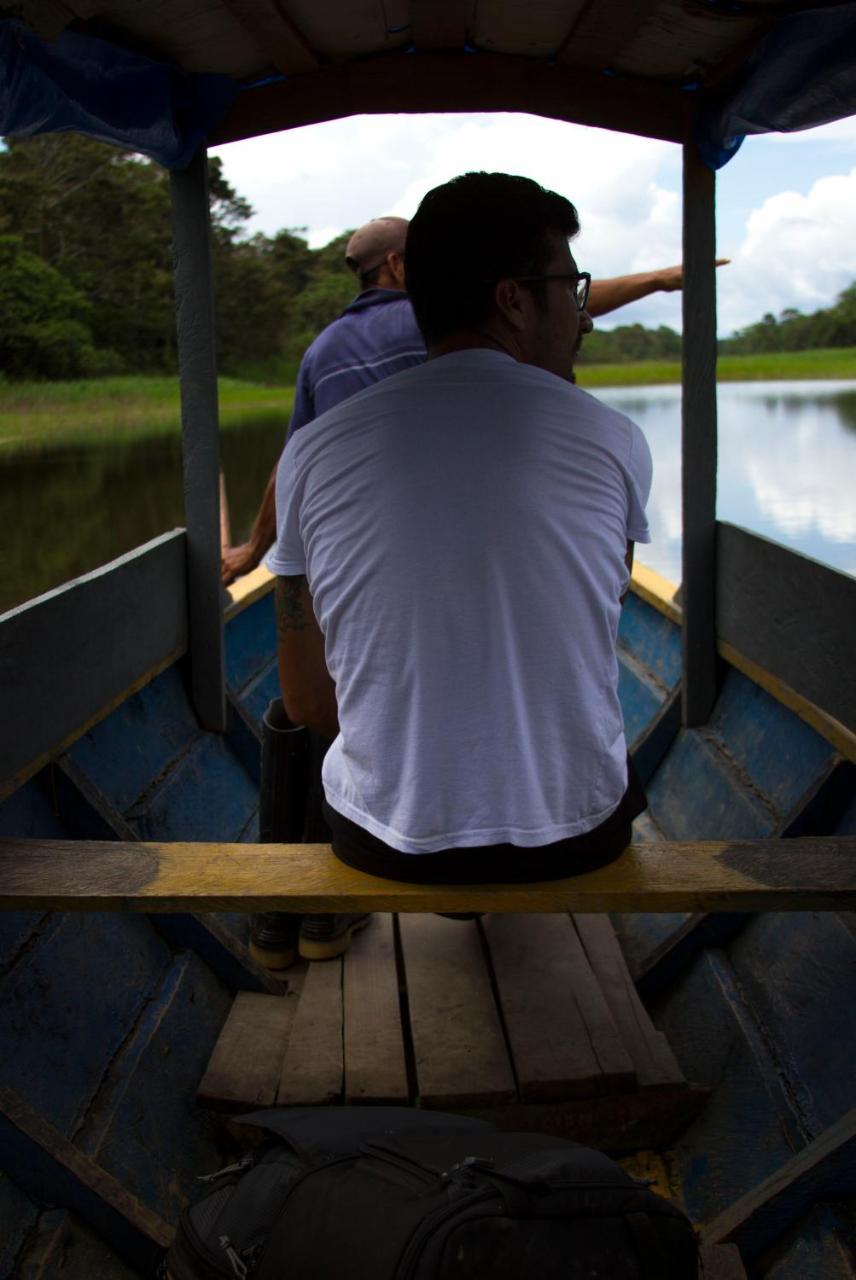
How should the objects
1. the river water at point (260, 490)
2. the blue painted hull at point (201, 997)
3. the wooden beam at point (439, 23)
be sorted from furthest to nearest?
the river water at point (260, 490)
the wooden beam at point (439, 23)
the blue painted hull at point (201, 997)

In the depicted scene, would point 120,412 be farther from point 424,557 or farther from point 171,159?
point 424,557

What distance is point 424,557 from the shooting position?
1.46 m

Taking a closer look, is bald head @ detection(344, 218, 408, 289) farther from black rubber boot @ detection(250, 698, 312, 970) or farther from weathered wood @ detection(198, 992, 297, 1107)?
weathered wood @ detection(198, 992, 297, 1107)

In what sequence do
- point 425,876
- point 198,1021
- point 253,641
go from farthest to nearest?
point 253,641, point 198,1021, point 425,876

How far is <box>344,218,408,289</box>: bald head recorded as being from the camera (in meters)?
2.97

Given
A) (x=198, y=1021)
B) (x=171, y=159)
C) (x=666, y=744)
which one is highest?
(x=171, y=159)

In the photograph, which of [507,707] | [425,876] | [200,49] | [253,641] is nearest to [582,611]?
[507,707]

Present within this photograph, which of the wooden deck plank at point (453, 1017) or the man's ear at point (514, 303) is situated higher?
the man's ear at point (514, 303)

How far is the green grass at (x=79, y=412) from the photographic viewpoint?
3.85m

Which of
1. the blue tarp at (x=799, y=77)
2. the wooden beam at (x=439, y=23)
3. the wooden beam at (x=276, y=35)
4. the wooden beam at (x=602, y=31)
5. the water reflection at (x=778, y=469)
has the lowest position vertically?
the water reflection at (x=778, y=469)

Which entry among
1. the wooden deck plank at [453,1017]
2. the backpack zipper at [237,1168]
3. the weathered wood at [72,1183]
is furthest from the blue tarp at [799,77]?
the weathered wood at [72,1183]

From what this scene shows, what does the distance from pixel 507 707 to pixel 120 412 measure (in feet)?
22.1

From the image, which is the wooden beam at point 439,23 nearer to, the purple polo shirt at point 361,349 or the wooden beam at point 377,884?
the purple polo shirt at point 361,349

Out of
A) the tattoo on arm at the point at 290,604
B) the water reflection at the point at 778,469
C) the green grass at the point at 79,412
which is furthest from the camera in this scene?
the water reflection at the point at 778,469
